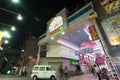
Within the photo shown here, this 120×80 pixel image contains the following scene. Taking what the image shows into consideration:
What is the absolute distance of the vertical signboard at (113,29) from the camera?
7824mm

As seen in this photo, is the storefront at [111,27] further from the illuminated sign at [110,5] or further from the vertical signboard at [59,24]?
the vertical signboard at [59,24]

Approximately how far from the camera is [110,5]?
8.78m

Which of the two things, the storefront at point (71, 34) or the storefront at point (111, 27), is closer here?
the storefront at point (111, 27)

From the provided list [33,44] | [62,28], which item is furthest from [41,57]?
[62,28]

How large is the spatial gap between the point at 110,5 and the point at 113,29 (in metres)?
2.54

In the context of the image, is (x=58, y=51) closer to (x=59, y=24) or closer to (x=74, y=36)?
(x=74, y=36)

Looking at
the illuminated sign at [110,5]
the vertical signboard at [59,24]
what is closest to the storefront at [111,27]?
the illuminated sign at [110,5]

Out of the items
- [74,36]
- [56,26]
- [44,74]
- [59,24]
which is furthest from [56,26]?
[44,74]

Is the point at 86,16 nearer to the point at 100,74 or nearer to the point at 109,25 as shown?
the point at 109,25

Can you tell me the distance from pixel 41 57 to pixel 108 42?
42.1 ft

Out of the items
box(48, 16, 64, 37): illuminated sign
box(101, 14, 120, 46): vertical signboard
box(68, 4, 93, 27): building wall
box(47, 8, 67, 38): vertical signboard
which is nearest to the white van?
box(47, 8, 67, 38): vertical signboard

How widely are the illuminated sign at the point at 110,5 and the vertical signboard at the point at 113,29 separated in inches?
31.7

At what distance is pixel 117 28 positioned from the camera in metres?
7.91

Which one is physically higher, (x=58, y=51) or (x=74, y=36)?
(x=74, y=36)
